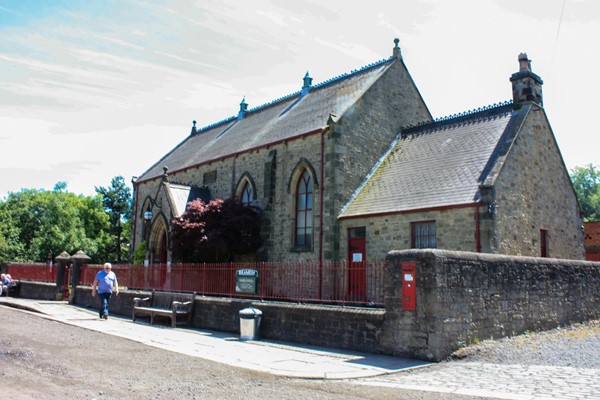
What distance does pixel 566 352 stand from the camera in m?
10.8

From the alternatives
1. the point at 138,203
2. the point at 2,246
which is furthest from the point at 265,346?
the point at 2,246

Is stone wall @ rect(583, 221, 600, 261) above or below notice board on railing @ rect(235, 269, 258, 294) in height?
above

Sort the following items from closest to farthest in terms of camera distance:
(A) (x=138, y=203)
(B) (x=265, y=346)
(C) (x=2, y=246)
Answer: (B) (x=265, y=346), (A) (x=138, y=203), (C) (x=2, y=246)

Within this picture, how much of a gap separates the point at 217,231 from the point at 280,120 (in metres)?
7.42

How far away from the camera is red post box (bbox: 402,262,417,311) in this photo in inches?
420

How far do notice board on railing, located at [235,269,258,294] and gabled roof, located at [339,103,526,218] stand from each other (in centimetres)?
545

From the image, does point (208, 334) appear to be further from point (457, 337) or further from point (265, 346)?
point (457, 337)

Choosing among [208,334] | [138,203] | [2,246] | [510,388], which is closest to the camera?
[510,388]

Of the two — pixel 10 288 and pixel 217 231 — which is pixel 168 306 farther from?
pixel 10 288

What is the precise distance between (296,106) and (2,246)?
38232 millimetres

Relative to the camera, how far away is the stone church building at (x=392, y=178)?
17.0 metres

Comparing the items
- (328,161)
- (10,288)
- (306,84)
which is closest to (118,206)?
(10,288)

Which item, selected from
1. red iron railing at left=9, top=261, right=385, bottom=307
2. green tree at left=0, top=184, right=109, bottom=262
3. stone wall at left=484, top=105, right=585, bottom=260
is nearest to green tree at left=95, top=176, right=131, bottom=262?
green tree at left=0, top=184, right=109, bottom=262

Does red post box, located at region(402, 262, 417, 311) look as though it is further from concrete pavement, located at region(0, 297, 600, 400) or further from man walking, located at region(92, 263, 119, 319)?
man walking, located at region(92, 263, 119, 319)
